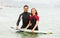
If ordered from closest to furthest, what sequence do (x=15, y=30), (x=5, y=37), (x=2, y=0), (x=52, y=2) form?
(x=5, y=37) → (x=15, y=30) → (x=2, y=0) → (x=52, y=2)

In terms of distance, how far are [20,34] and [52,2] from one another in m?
97.3

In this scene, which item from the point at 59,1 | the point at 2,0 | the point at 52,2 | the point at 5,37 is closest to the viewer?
the point at 5,37

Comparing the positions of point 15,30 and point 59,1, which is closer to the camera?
point 15,30

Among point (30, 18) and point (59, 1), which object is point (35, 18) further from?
point (59, 1)

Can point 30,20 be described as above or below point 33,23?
above

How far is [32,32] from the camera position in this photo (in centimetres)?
1920

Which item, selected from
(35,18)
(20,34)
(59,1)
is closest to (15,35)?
(20,34)

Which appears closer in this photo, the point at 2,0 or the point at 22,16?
the point at 22,16

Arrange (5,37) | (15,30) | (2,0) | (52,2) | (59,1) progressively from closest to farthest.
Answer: (5,37), (15,30), (2,0), (59,1), (52,2)

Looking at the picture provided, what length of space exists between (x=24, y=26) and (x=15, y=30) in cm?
82

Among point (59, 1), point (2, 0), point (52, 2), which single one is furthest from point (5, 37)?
point (52, 2)

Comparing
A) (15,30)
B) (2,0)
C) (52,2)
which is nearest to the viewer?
(15,30)

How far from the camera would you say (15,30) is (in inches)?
800

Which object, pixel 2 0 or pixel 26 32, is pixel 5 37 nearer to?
pixel 26 32
